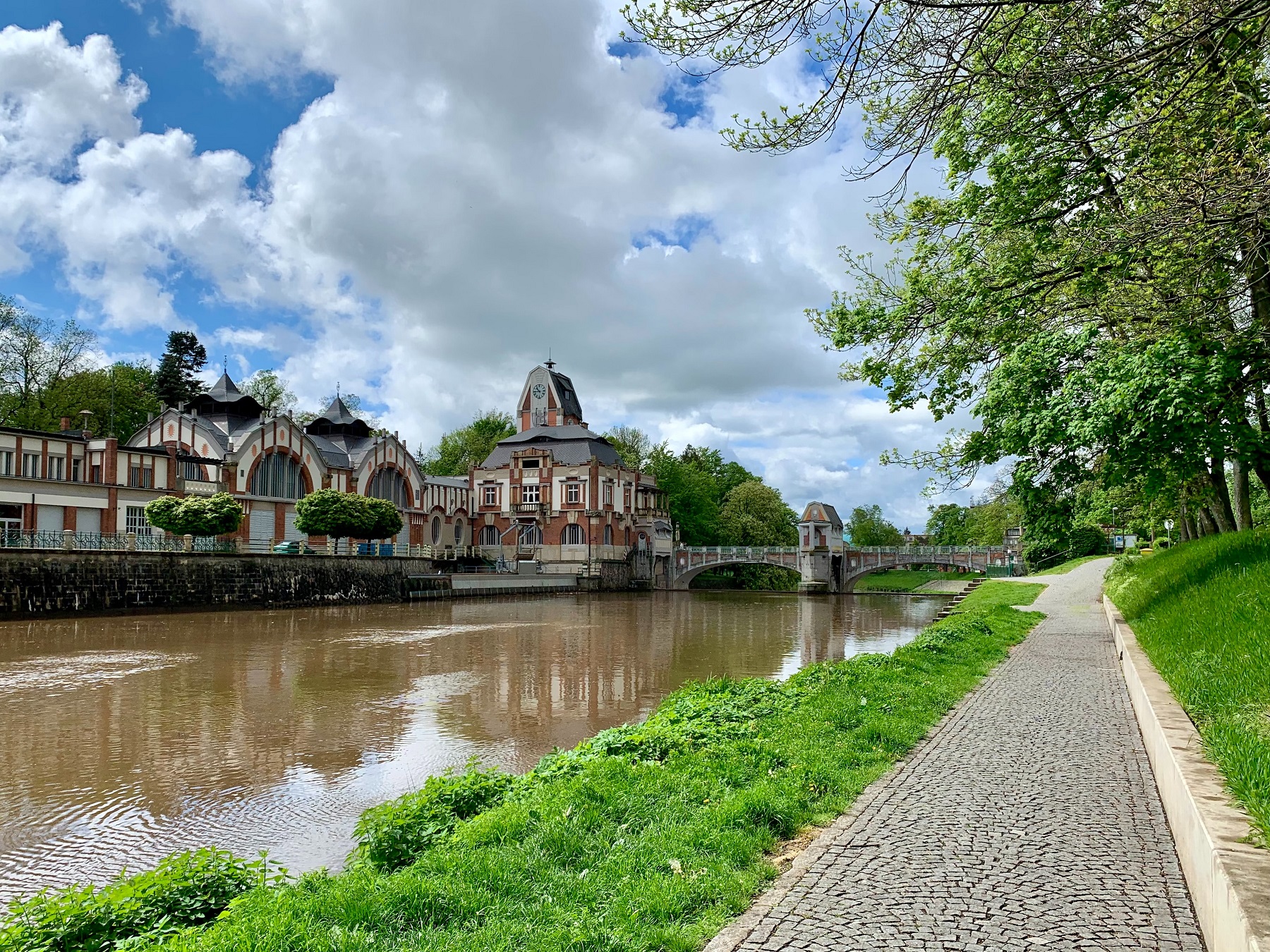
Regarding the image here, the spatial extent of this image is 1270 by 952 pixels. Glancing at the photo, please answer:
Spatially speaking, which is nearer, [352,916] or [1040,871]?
[352,916]

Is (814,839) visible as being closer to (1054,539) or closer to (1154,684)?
(1154,684)

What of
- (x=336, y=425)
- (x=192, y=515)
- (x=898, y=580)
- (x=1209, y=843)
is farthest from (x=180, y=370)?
(x=1209, y=843)

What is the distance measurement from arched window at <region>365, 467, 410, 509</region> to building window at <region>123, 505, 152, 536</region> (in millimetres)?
16724

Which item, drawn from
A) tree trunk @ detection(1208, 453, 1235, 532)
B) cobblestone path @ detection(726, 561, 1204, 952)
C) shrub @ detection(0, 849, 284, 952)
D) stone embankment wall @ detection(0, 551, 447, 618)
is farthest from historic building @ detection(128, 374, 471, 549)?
cobblestone path @ detection(726, 561, 1204, 952)

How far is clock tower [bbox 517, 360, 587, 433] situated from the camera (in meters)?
83.9

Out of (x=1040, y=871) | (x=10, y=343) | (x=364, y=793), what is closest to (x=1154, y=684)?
(x=1040, y=871)

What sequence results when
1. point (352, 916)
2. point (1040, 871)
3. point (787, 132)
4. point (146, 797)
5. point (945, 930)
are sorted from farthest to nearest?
point (146, 797)
point (787, 132)
point (1040, 871)
point (352, 916)
point (945, 930)

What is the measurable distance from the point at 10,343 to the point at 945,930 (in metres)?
67.5

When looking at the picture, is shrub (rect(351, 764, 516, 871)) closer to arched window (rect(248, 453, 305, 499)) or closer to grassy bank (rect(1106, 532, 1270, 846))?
grassy bank (rect(1106, 532, 1270, 846))

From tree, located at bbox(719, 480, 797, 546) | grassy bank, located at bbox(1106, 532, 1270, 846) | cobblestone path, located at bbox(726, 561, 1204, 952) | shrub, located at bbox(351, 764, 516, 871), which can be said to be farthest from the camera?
tree, located at bbox(719, 480, 797, 546)

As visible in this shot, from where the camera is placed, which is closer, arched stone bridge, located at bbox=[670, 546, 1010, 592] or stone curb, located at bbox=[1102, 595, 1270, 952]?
stone curb, located at bbox=[1102, 595, 1270, 952]

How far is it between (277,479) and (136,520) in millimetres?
9503

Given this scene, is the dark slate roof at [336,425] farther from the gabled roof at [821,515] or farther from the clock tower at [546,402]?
the gabled roof at [821,515]

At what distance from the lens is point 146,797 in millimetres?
9883
